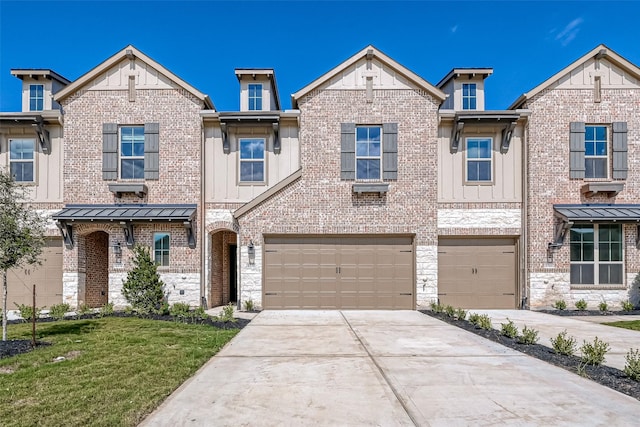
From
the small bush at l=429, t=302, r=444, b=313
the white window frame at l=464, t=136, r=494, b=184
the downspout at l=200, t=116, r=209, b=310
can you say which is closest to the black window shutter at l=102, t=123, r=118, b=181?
the downspout at l=200, t=116, r=209, b=310

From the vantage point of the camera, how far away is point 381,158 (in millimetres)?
13922

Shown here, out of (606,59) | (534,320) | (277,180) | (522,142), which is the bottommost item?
(534,320)

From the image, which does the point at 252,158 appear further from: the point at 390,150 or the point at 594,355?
the point at 594,355

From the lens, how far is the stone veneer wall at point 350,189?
13.7 m

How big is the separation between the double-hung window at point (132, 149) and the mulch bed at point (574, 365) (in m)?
11.6

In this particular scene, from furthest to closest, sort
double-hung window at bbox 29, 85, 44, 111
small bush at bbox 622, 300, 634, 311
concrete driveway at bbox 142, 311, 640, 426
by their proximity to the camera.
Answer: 1. double-hung window at bbox 29, 85, 44, 111
2. small bush at bbox 622, 300, 634, 311
3. concrete driveway at bbox 142, 311, 640, 426

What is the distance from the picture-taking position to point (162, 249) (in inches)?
559

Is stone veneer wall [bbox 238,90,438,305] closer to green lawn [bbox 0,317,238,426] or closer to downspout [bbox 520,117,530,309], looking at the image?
downspout [bbox 520,117,530,309]

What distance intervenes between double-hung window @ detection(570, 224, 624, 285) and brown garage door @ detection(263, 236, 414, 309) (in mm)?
5652

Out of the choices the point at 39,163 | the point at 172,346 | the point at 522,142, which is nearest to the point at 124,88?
the point at 39,163

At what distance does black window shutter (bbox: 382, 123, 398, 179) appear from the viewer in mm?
13805

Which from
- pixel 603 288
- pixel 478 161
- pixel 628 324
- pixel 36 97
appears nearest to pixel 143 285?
pixel 36 97

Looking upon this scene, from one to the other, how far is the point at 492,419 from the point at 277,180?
11.2m

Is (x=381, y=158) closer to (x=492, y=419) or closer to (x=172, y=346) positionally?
(x=172, y=346)
